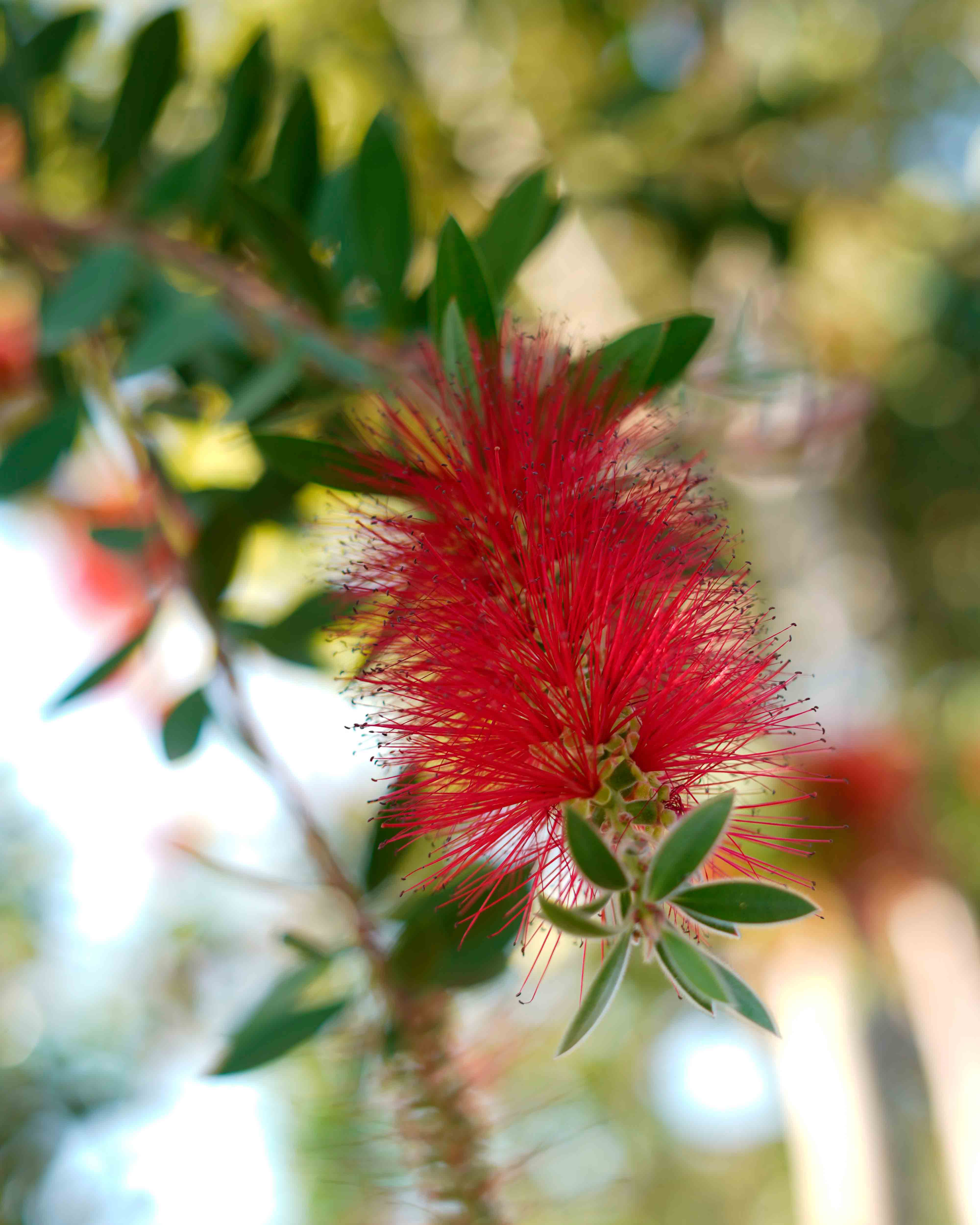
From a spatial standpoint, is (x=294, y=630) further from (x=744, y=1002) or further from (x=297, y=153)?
(x=744, y=1002)

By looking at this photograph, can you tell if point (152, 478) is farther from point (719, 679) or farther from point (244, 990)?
point (244, 990)

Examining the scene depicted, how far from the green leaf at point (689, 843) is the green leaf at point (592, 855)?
0.7 inches

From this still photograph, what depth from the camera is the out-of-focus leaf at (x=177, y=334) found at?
873 mm

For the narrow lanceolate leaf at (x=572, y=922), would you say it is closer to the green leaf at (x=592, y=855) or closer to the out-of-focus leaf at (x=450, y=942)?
the green leaf at (x=592, y=855)

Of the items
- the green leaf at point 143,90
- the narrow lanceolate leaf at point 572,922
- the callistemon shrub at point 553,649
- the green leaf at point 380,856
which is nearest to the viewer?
the narrow lanceolate leaf at point 572,922

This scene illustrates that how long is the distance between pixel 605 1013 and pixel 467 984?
0.38m

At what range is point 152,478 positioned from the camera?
102cm

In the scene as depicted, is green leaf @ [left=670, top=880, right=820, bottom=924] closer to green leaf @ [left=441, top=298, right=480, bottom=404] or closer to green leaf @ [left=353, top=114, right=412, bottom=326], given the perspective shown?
green leaf @ [left=441, top=298, right=480, bottom=404]

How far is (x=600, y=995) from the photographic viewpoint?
464 mm

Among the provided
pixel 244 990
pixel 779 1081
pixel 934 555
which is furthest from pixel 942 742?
pixel 244 990

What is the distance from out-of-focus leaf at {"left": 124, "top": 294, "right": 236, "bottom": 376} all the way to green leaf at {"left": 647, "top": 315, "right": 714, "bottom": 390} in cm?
44

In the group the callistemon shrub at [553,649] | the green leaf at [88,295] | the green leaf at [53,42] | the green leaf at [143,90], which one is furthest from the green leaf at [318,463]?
the green leaf at [53,42]

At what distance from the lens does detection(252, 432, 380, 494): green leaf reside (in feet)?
2.37

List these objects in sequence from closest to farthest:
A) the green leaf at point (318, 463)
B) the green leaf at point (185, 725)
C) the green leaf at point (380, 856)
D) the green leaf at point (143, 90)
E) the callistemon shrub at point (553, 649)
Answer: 1. the callistemon shrub at point (553, 649)
2. the green leaf at point (318, 463)
3. the green leaf at point (380, 856)
4. the green leaf at point (185, 725)
5. the green leaf at point (143, 90)
